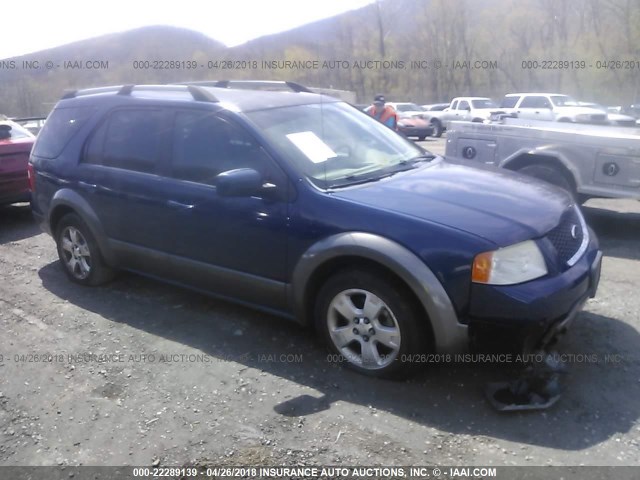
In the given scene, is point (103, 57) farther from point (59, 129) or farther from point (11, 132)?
point (59, 129)

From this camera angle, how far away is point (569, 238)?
349 centimetres

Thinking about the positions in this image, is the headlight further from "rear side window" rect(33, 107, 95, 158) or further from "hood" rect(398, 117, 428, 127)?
"hood" rect(398, 117, 428, 127)

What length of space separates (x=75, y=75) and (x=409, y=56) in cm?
3221

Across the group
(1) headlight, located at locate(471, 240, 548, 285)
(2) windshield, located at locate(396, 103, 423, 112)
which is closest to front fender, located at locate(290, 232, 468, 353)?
(1) headlight, located at locate(471, 240, 548, 285)

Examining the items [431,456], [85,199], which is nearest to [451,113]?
[85,199]

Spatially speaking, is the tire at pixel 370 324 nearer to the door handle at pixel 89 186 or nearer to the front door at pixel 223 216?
the front door at pixel 223 216

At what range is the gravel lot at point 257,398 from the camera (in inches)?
115

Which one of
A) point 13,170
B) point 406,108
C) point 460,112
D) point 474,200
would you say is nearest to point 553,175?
point 474,200

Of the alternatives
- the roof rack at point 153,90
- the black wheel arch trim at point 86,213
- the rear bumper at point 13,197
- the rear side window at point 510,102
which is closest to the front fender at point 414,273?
the roof rack at point 153,90

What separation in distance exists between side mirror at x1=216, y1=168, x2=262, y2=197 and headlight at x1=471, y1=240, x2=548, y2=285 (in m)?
1.46

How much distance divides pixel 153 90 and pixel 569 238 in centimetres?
338

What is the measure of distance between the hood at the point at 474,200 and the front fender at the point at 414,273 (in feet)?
0.79

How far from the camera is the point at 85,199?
4.95 m

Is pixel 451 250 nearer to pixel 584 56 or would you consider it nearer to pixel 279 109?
pixel 279 109
